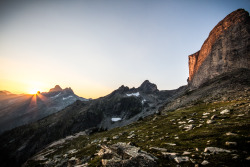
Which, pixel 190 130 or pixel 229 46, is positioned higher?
pixel 229 46

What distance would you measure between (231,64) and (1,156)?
1000 ft

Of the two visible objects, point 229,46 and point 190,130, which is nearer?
point 190,130

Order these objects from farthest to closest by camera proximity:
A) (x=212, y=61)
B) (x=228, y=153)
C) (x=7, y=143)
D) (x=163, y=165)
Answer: (x=7, y=143) → (x=212, y=61) → (x=163, y=165) → (x=228, y=153)

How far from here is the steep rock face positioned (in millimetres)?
77125

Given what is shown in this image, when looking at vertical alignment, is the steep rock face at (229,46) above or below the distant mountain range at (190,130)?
above

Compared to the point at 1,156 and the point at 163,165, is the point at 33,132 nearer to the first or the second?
the point at 1,156

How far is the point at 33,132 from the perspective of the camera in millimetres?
193750

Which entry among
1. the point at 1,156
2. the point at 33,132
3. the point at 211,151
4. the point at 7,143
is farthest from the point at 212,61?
the point at 7,143

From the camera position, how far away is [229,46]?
86.8 m

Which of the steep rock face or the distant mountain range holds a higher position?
the steep rock face

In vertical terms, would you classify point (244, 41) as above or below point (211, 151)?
above

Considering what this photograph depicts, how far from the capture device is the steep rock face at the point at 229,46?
77125 millimetres

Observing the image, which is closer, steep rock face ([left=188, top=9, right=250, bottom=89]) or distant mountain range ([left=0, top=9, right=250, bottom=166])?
distant mountain range ([left=0, top=9, right=250, bottom=166])

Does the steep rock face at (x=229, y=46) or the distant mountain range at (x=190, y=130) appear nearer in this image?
the distant mountain range at (x=190, y=130)
